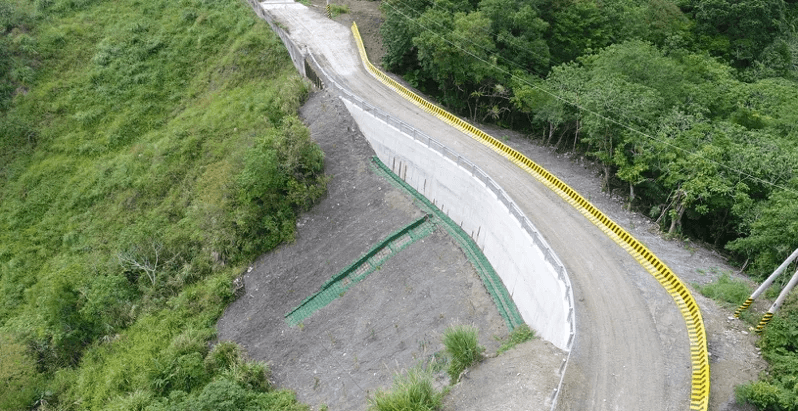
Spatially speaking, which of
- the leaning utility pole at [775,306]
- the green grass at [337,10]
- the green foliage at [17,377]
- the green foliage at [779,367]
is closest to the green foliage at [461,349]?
the green foliage at [779,367]

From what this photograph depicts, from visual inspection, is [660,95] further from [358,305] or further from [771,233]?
[358,305]

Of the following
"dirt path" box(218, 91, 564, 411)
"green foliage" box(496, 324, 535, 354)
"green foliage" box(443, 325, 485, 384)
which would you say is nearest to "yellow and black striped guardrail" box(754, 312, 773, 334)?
"dirt path" box(218, 91, 564, 411)

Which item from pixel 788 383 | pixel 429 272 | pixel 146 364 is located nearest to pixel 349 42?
pixel 429 272

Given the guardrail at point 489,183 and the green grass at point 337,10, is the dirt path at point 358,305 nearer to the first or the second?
the guardrail at point 489,183

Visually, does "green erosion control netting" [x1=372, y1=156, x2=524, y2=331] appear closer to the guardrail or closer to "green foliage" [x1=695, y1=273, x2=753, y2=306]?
the guardrail

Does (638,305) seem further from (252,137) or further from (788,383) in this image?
(252,137)

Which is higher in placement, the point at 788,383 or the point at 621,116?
the point at 621,116
